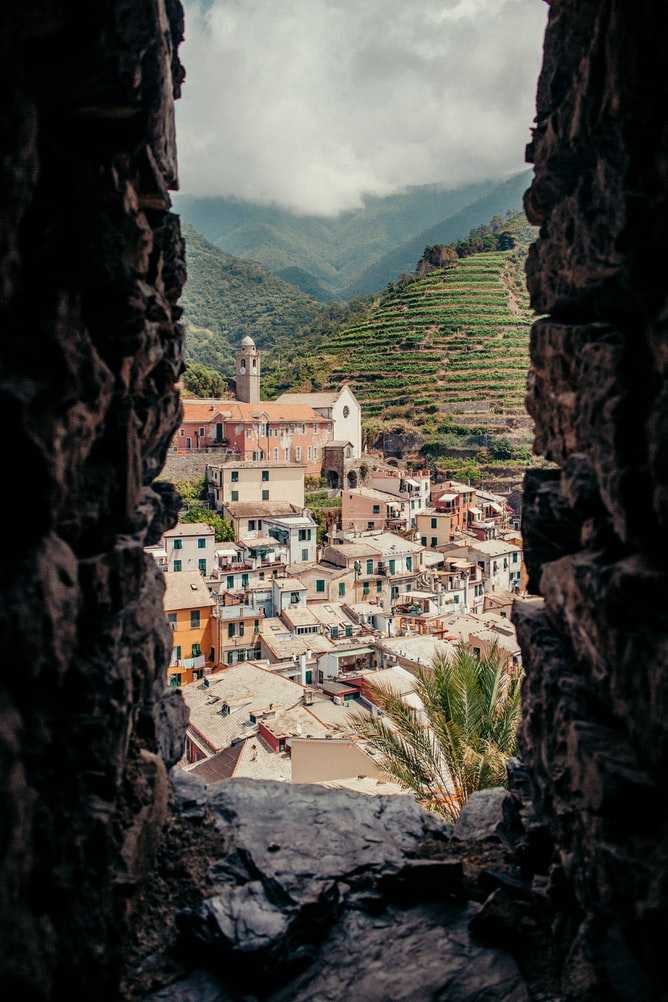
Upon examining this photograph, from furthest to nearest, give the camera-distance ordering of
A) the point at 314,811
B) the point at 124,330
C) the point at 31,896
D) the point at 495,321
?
the point at 495,321, the point at 314,811, the point at 124,330, the point at 31,896

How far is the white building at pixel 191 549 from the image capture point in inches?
1293

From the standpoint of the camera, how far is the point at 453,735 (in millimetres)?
8297

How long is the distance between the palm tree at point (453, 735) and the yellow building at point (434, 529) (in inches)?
1351

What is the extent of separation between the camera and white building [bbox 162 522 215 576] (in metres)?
32.8

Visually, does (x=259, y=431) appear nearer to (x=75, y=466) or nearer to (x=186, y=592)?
(x=186, y=592)

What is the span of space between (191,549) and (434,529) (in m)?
14.6

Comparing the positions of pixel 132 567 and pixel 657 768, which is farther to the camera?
pixel 132 567

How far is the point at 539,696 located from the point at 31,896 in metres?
3.35

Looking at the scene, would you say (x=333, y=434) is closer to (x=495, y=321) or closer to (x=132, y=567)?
(x=495, y=321)

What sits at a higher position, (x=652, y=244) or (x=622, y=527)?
(x=652, y=244)

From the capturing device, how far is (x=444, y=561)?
38062 mm

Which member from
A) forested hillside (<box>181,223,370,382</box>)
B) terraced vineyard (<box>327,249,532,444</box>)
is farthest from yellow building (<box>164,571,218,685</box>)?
forested hillside (<box>181,223,370,382</box>)

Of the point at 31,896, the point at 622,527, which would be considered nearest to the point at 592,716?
the point at 622,527

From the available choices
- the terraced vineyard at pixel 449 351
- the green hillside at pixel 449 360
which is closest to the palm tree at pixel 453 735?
the green hillside at pixel 449 360
